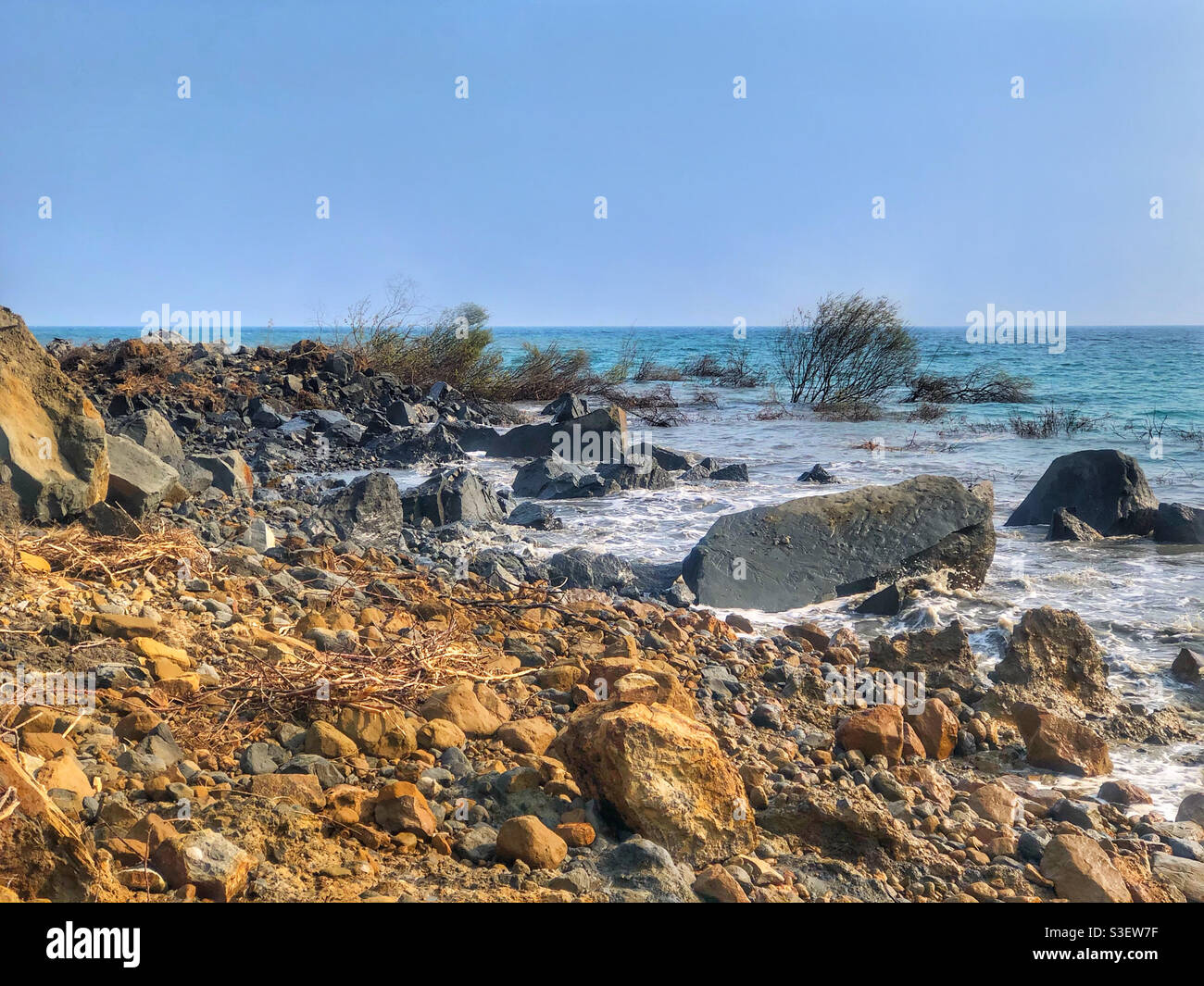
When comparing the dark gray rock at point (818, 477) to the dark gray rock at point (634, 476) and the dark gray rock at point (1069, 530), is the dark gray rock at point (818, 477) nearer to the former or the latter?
the dark gray rock at point (634, 476)

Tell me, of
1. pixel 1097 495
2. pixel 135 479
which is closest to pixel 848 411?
pixel 1097 495

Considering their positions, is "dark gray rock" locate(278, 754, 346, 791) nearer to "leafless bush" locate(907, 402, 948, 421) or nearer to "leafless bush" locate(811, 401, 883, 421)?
"leafless bush" locate(811, 401, 883, 421)

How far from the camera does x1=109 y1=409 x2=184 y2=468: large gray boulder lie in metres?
8.29

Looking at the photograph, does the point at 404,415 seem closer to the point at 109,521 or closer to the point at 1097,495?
the point at 109,521

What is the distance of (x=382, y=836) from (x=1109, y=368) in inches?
1635

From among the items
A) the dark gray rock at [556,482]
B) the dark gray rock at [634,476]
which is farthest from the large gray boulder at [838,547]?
the dark gray rock at [634,476]

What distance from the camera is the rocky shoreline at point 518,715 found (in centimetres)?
235

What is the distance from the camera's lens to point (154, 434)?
848 centimetres

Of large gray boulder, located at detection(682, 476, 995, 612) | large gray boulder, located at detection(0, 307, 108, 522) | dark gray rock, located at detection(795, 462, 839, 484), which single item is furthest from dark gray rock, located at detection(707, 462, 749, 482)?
large gray boulder, located at detection(0, 307, 108, 522)

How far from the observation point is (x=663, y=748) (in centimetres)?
256

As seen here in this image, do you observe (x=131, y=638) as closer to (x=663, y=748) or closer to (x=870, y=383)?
(x=663, y=748)

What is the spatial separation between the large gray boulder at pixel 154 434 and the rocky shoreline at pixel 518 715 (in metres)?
1.11

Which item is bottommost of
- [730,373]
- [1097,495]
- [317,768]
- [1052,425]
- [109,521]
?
[317,768]

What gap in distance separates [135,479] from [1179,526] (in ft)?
27.9
